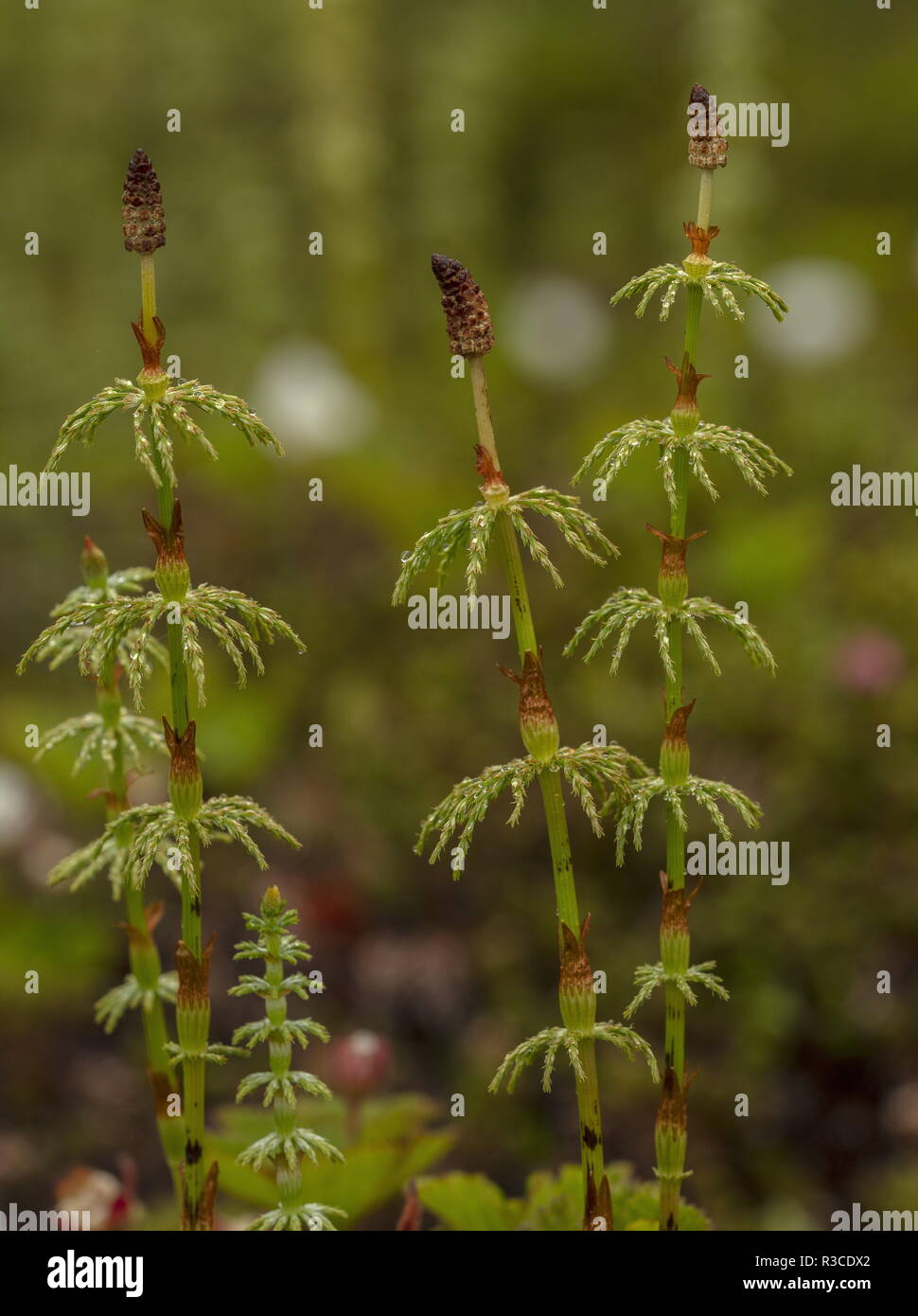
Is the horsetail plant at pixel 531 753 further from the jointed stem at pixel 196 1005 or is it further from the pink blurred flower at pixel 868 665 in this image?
the pink blurred flower at pixel 868 665

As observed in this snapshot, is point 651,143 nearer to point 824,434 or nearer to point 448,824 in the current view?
point 824,434

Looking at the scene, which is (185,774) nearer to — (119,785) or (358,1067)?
(119,785)

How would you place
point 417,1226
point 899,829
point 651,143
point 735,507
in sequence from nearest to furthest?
point 417,1226 < point 899,829 < point 735,507 < point 651,143

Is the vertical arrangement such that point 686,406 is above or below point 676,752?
above

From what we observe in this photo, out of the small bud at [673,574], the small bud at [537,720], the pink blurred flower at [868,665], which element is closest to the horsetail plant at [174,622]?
the small bud at [537,720]

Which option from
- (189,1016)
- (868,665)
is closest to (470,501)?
(868,665)

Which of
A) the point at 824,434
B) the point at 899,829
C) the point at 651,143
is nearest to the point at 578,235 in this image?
the point at 651,143
